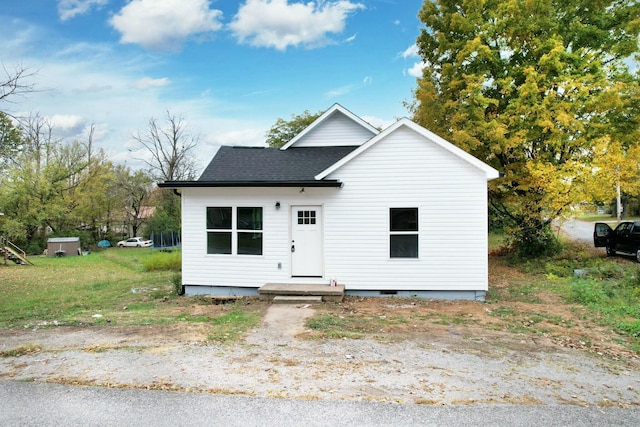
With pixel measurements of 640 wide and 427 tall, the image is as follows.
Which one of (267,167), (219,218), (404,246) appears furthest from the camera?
(267,167)

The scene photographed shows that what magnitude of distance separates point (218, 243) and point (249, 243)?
0.87 meters

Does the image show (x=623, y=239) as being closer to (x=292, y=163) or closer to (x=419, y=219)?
(x=419, y=219)

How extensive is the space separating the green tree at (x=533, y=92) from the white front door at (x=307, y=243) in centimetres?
830

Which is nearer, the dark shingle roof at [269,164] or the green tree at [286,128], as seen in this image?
the dark shingle roof at [269,164]

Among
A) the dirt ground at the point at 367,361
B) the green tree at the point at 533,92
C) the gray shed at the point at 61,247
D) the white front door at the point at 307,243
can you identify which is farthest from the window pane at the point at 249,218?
the gray shed at the point at 61,247

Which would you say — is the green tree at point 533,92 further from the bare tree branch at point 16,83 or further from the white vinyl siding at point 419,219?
→ the bare tree branch at point 16,83

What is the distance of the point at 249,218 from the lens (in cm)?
1095

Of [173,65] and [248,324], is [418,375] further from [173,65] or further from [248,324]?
[173,65]

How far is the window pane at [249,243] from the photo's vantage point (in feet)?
35.8

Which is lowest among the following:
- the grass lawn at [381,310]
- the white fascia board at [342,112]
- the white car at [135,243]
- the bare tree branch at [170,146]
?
the white car at [135,243]

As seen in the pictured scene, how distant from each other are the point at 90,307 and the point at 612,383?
1043 cm

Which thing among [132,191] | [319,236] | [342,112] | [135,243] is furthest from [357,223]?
[132,191]

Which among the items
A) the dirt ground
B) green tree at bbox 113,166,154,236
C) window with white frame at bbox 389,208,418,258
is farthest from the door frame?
green tree at bbox 113,166,154,236

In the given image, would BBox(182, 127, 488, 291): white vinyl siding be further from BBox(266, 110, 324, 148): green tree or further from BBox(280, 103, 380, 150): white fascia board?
BBox(266, 110, 324, 148): green tree
